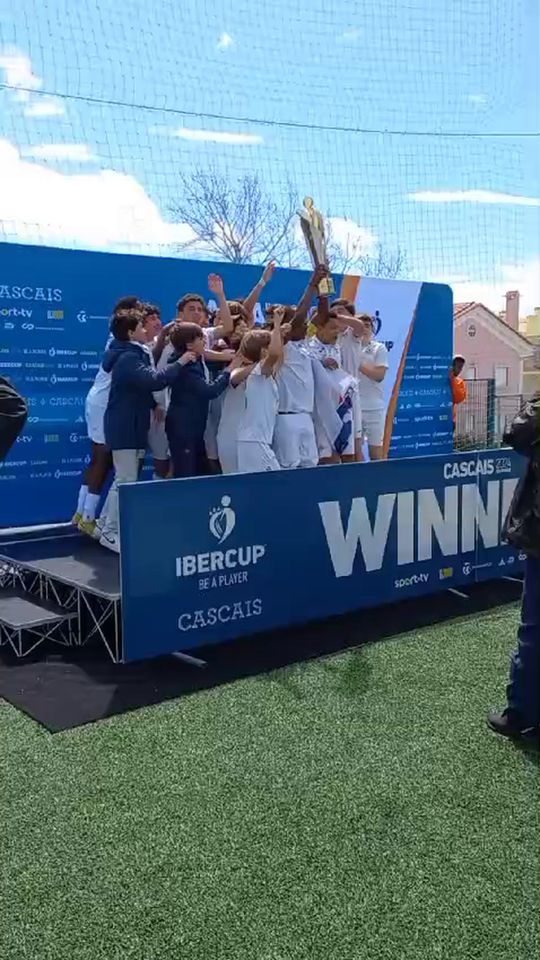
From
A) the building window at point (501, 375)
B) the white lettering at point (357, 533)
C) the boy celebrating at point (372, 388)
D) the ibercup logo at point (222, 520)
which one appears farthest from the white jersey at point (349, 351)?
the building window at point (501, 375)

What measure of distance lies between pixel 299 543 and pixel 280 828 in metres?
2.17

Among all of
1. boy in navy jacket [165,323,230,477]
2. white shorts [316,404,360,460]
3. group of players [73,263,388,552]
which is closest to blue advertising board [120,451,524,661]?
group of players [73,263,388,552]

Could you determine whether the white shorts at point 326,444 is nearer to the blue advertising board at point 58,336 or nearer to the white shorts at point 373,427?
the white shorts at point 373,427

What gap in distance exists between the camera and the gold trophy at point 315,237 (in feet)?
19.6

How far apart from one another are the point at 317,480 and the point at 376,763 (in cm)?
195

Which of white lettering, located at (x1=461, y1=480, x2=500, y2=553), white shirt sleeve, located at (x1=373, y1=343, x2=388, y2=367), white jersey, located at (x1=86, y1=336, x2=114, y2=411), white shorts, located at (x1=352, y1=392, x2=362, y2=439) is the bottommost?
white lettering, located at (x1=461, y1=480, x2=500, y2=553)

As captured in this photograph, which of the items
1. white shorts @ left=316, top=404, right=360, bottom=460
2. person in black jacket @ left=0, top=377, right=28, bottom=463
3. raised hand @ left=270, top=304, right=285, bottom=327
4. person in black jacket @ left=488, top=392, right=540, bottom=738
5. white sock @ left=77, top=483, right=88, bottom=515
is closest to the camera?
person in black jacket @ left=0, top=377, right=28, bottom=463

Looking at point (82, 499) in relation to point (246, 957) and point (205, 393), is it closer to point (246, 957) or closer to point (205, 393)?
point (205, 393)

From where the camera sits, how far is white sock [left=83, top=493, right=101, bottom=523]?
20.7 feet

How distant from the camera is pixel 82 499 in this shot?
6562mm

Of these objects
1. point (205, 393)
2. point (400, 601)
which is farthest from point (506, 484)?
point (205, 393)

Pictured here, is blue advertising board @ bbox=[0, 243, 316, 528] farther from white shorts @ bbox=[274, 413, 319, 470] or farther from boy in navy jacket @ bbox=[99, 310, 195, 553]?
white shorts @ bbox=[274, 413, 319, 470]

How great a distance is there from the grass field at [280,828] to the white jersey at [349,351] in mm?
3241

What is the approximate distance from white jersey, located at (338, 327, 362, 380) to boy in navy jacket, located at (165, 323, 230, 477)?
1595 millimetres
